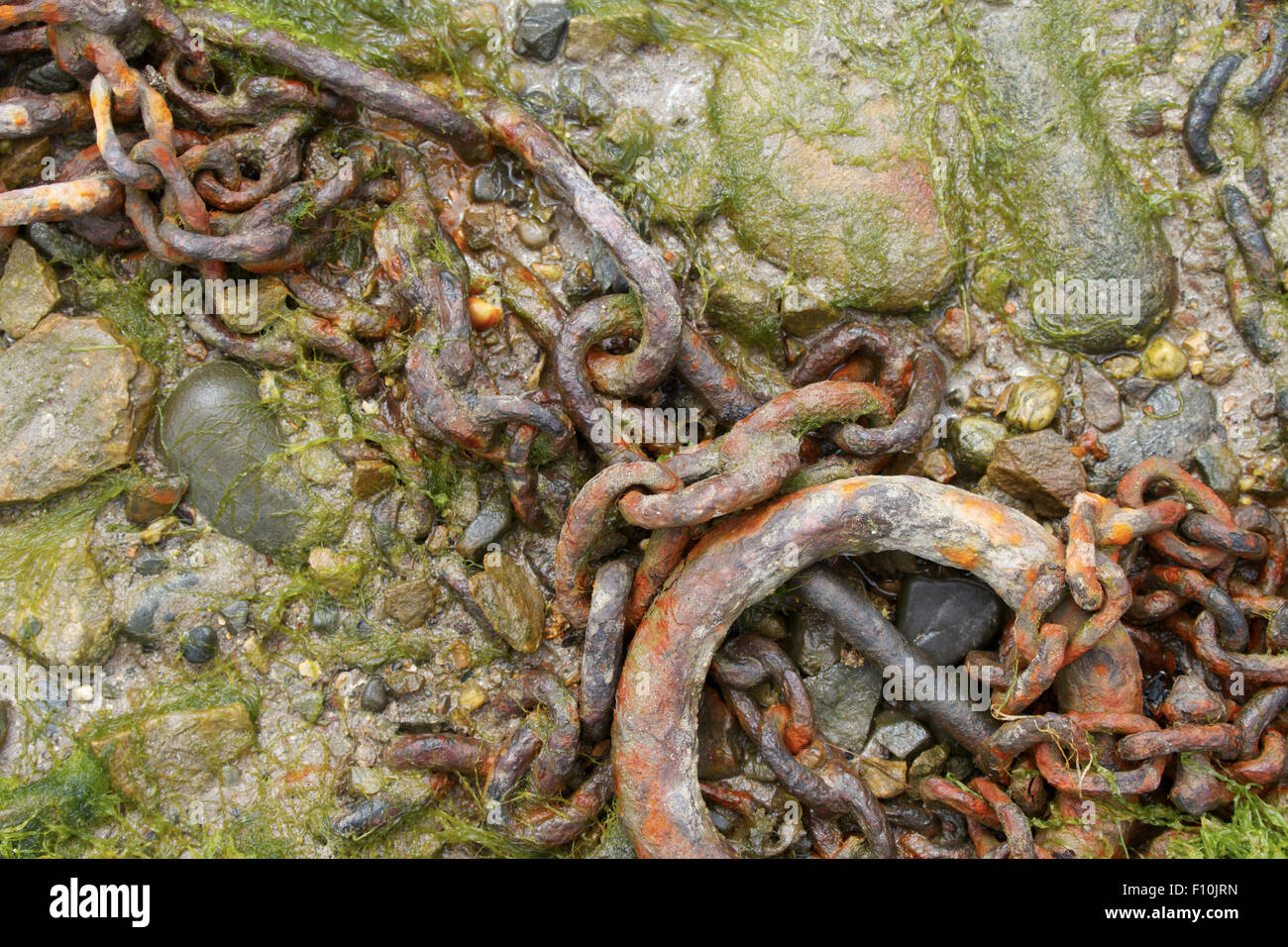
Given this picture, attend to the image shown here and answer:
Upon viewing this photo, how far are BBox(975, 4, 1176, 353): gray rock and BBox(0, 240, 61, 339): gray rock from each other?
437 cm

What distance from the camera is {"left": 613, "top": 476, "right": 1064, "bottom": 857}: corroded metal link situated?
3328 millimetres

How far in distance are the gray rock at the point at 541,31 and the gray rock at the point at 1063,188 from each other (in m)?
1.92

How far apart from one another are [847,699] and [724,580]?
0.96 m

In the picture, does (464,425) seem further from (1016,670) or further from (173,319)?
(1016,670)

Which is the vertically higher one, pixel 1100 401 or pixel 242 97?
pixel 242 97

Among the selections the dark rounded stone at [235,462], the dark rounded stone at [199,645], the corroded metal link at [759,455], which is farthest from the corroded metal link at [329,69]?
the dark rounded stone at [199,645]

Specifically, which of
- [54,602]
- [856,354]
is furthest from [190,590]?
[856,354]

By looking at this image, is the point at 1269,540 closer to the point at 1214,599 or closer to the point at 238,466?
the point at 1214,599

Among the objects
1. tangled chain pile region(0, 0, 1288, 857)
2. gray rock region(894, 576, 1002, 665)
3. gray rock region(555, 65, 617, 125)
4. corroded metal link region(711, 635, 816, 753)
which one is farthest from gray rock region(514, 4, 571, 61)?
gray rock region(894, 576, 1002, 665)

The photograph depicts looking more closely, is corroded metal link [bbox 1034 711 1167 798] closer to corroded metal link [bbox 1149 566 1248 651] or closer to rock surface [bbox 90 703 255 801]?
corroded metal link [bbox 1149 566 1248 651]

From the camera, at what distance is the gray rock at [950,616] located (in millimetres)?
3689

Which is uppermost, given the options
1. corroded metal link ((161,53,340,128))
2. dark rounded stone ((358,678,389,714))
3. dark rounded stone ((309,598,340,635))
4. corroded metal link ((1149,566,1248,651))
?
corroded metal link ((161,53,340,128))

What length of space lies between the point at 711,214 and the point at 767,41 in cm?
85

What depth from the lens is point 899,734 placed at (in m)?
3.79
